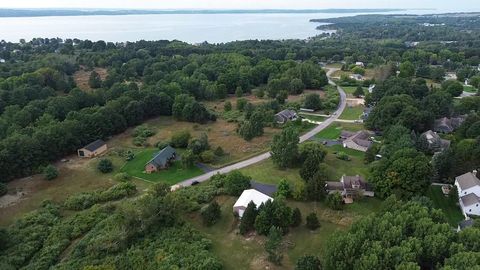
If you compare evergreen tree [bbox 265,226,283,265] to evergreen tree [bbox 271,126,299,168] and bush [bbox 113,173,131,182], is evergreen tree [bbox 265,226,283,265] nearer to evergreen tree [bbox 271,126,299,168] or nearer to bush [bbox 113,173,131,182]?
evergreen tree [bbox 271,126,299,168]

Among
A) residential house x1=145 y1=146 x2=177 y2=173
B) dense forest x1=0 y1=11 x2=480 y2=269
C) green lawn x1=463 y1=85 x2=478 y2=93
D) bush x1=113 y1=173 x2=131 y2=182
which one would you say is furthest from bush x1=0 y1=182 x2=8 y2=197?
green lawn x1=463 y1=85 x2=478 y2=93

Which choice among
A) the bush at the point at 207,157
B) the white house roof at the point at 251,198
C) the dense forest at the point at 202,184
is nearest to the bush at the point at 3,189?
the dense forest at the point at 202,184

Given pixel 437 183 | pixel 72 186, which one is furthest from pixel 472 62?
pixel 72 186

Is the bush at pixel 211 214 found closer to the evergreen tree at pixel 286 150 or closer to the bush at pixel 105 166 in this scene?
the evergreen tree at pixel 286 150

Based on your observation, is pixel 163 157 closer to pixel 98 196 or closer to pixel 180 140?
pixel 180 140

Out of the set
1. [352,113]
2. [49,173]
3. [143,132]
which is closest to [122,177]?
[49,173]
